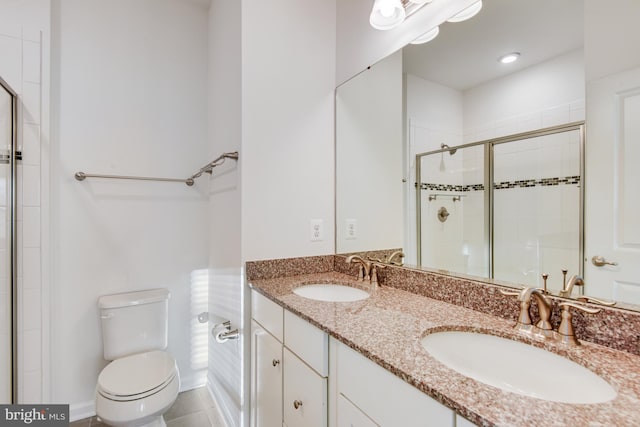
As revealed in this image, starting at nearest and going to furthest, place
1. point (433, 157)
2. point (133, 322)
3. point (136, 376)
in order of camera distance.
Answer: point (433, 157) → point (136, 376) → point (133, 322)

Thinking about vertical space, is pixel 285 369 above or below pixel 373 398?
below

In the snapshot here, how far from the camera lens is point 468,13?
1133 mm

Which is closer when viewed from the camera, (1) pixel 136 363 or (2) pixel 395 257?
(2) pixel 395 257

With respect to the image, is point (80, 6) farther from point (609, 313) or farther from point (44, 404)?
point (609, 313)

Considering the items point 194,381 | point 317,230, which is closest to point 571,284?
point 317,230

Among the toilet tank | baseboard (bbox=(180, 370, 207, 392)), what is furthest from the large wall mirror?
baseboard (bbox=(180, 370, 207, 392))

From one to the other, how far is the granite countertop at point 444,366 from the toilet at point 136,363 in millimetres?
754

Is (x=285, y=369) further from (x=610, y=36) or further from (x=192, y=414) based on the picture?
(x=610, y=36)

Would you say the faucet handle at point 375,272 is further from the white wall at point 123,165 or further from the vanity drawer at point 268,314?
the white wall at point 123,165

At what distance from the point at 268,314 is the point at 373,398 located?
0.66m

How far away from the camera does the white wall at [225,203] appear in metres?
1.55

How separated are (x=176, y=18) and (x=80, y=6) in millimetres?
518

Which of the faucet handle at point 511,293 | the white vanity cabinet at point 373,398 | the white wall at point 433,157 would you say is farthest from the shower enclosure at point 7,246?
the faucet handle at point 511,293

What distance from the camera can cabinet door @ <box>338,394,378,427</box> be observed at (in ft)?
2.60
